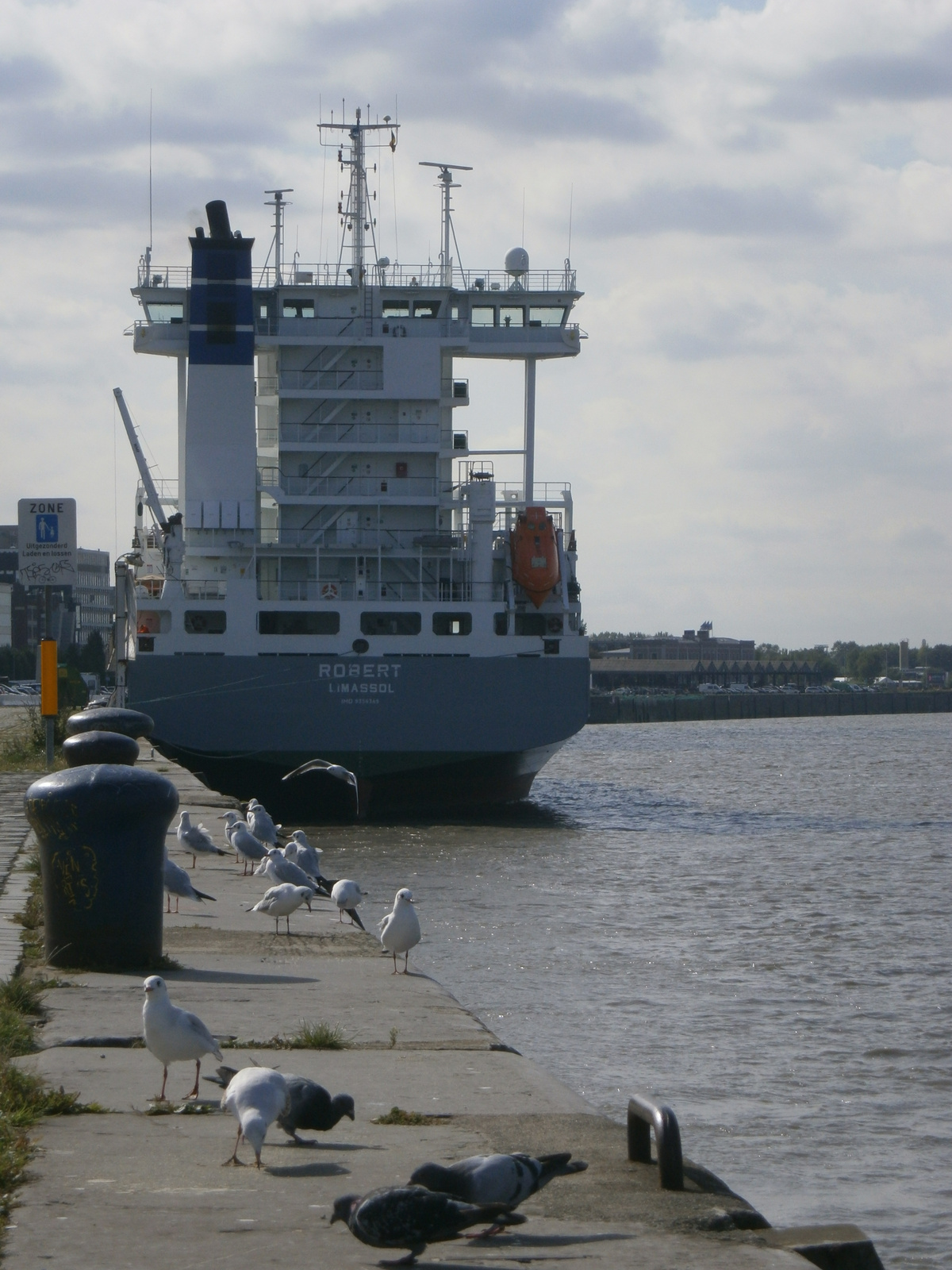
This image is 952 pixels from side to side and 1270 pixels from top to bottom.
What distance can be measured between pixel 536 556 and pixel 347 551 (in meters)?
3.74

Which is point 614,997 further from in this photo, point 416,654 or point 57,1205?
point 416,654

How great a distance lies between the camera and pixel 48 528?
57.0 feet

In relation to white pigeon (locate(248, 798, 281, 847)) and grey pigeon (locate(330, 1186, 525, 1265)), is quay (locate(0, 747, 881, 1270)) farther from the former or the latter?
white pigeon (locate(248, 798, 281, 847))

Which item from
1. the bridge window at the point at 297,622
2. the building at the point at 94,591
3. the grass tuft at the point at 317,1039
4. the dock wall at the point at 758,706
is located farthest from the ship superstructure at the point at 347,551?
the building at the point at 94,591

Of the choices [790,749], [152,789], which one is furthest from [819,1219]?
[790,749]

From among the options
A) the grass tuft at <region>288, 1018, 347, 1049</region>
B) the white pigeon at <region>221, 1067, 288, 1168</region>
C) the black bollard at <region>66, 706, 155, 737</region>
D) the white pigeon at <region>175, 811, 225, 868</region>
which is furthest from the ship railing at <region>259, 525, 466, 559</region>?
the white pigeon at <region>221, 1067, 288, 1168</region>

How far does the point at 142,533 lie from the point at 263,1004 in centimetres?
2804

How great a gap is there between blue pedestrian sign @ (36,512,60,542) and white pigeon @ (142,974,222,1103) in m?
12.0

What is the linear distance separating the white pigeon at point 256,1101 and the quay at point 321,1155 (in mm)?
141

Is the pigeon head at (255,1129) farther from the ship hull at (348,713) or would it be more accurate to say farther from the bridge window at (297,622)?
the bridge window at (297,622)

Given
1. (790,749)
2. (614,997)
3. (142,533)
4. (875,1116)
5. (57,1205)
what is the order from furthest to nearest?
(790,749), (142,533), (614,997), (875,1116), (57,1205)

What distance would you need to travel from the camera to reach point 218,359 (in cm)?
3216

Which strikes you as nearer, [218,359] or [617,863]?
[617,863]

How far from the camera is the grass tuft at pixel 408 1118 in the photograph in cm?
598
